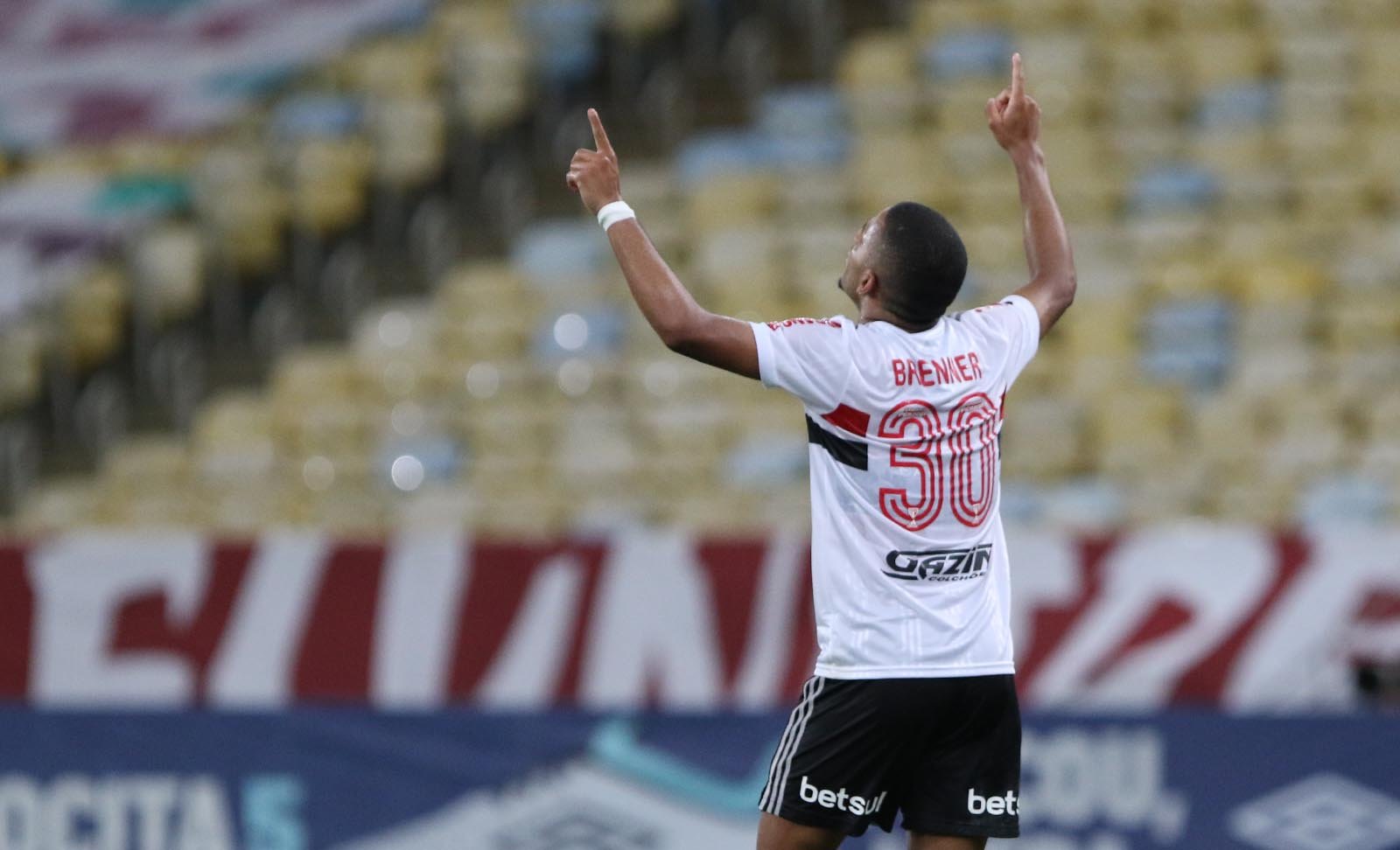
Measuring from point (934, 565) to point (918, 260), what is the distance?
23.5 inches

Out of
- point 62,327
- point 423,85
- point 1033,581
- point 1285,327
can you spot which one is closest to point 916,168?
point 1285,327

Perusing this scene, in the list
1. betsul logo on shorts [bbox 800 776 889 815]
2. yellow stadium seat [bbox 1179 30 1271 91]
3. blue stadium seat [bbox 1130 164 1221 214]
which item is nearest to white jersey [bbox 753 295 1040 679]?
betsul logo on shorts [bbox 800 776 889 815]

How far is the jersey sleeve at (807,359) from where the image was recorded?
377 centimetres

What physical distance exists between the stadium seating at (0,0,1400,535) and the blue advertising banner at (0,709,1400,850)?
7.63 ft

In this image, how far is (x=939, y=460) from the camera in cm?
389

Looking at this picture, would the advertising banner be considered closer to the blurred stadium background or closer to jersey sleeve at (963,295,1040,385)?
the blurred stadium background

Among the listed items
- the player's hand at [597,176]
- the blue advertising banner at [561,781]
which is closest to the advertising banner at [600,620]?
the blue advertising banner at [561,781]

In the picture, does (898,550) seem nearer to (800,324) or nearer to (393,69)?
(800,324)

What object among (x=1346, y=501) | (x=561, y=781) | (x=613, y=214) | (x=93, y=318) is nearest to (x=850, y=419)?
(x=613, y=214)

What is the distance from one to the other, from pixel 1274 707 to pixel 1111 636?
0.59m

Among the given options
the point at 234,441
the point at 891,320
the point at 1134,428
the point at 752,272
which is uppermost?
the point at 752,272

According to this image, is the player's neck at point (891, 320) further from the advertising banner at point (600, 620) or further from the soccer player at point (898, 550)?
the advertising banner at point (600, 620)

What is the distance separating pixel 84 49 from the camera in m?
10.3

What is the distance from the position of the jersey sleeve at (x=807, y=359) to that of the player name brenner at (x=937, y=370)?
0.35ft
